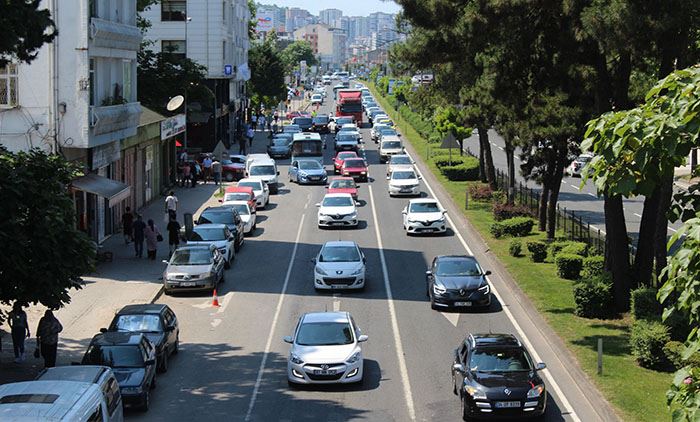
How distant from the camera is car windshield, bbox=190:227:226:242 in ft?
120

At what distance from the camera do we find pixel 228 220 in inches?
1593

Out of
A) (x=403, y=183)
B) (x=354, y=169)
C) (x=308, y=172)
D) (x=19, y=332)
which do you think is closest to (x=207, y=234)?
(x=19, y=332)

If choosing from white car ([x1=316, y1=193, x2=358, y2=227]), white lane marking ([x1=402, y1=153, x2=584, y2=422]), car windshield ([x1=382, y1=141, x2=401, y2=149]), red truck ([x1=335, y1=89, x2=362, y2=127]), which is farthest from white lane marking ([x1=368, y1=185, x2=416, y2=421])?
red truck ([x1=335, y1=89, x2=362, y2=127])

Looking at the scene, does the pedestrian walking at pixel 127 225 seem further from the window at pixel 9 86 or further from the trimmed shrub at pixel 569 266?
the trimmed shrub at pixel 569 266

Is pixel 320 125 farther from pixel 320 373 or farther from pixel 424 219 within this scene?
pixel 320 373

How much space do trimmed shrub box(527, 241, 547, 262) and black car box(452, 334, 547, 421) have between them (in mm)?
15007

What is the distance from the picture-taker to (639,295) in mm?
26109

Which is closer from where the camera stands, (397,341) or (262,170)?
(397,341)

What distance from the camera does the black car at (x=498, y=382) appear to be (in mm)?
19094

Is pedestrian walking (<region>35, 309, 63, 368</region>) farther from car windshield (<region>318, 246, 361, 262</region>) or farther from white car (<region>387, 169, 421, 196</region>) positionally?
white car (<region>387, 169, 421, 196</region>)

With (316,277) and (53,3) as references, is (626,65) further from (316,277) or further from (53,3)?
(53,3)

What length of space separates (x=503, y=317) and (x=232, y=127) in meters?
66.2

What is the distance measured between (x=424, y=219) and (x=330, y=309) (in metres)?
13.3

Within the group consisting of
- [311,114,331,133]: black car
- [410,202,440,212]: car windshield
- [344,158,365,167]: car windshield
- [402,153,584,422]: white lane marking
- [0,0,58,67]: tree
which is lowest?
[402,153,584,422]: white lane marking
